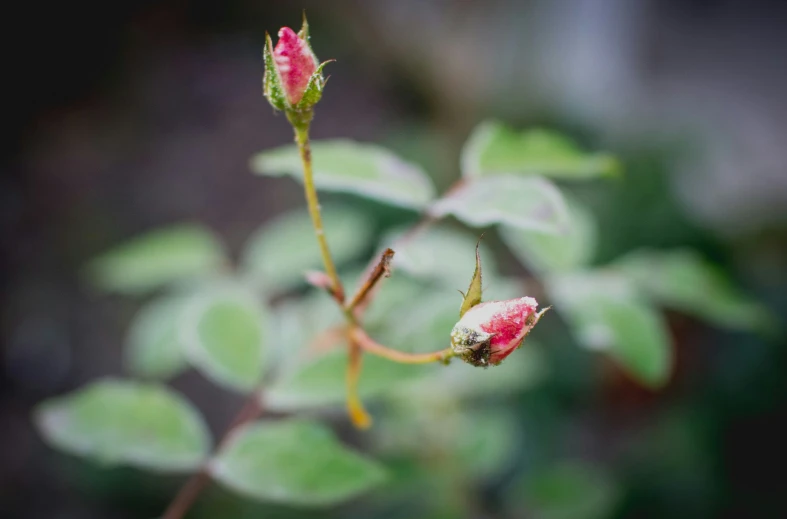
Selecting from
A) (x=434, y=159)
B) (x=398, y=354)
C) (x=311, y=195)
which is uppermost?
(x=311, y=195)

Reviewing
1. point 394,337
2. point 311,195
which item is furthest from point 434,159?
point 311,195

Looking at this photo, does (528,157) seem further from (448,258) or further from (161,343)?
(161,343)

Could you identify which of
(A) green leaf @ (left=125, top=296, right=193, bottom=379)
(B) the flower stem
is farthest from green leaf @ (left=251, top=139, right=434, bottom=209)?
(A) green leaf @ (left=125, top=296, right=193, bottom=379)

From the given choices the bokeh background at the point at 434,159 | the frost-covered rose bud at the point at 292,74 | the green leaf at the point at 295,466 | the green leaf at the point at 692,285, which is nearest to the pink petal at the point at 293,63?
the frost-covered rose bud at the point at 292,74

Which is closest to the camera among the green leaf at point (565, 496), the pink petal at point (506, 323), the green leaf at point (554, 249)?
the pink petal at point (506, 323)

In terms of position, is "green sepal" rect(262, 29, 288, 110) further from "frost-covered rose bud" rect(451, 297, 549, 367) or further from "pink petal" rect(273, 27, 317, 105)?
"frost-covered rose bud" rect(451, 297, 549, 367)

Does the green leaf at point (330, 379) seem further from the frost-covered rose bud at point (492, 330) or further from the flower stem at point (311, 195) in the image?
the frost-covered rose bud at point (492, 330)

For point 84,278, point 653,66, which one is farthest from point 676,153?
point 84,278

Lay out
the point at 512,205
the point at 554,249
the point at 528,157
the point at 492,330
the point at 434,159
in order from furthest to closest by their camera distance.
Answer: the point at 434,159, the point at 554,249, the point at 528,157, the point at 512,205, the point at 492,330
